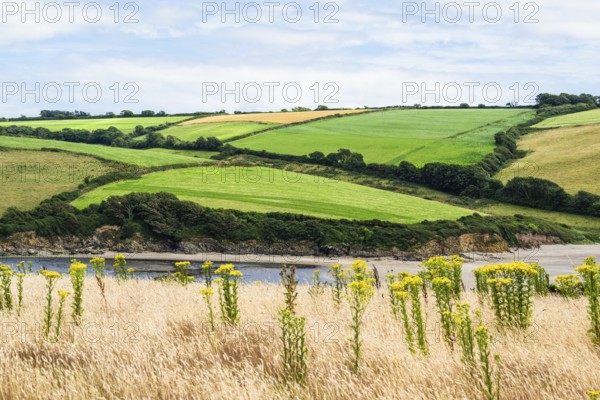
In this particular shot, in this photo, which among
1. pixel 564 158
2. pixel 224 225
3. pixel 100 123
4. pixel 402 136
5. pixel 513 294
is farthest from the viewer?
pixel 100 123

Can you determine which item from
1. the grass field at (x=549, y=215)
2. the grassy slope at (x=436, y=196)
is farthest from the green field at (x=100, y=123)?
the grass field at (x=549, y=215)

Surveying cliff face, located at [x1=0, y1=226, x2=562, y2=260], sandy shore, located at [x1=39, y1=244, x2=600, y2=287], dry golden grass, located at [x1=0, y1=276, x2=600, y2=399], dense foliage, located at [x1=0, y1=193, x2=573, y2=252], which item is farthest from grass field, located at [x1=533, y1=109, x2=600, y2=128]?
dry golden grass, located at [x1=0, y1=276, x2=600, y2=399]

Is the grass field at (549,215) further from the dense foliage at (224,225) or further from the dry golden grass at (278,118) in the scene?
the dry golden grass at (278,118)

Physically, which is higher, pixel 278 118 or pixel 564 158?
pixel 278 118

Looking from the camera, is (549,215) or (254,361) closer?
(254,361)

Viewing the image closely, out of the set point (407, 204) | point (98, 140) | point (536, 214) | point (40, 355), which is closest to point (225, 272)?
point (40, 355)

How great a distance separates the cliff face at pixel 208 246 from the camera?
5641 centimetres

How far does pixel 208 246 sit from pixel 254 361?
5178 cm

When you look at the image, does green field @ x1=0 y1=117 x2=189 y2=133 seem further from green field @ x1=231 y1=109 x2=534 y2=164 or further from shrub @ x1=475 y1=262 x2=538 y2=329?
shrub @ x1=475 y1=262 x2=538 y2=329

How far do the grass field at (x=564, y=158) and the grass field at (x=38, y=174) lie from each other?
180 ft

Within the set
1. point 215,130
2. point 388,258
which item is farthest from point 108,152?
point 388,258

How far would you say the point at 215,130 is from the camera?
127 m

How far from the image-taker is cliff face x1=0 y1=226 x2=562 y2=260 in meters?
56.4

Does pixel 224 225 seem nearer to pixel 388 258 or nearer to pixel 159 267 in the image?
pixel 159 267
